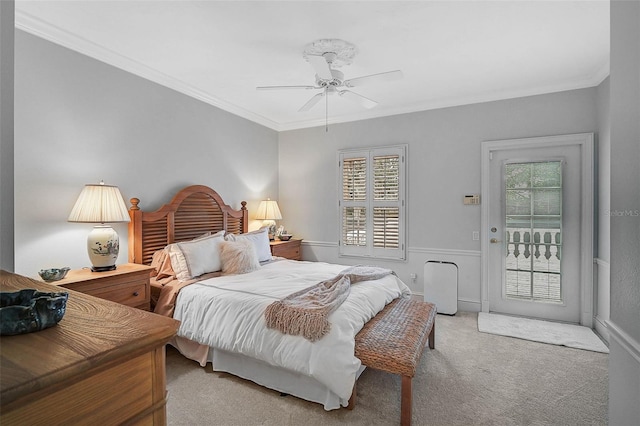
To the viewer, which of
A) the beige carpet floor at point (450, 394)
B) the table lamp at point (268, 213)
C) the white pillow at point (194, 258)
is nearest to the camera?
the beige carpet floor at point (450, 394)

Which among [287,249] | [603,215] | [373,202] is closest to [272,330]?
[287,249]

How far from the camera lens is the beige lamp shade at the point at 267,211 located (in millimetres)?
4699

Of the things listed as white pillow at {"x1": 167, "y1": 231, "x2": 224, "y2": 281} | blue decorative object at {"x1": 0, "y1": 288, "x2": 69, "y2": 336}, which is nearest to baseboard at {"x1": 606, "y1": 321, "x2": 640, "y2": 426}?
blue decorative object at {"x1": 0, "y1": 288, "x2": 69, "y2": 336}

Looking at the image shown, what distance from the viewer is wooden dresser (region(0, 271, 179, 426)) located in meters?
0.58

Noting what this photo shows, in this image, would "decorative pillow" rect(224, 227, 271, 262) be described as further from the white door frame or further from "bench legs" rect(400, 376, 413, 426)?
the white door frame

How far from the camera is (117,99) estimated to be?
9.92 ft

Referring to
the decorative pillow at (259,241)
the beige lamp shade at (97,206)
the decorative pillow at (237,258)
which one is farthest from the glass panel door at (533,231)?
the beige lamp shade at (97,206)

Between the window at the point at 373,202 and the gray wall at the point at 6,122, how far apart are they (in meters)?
3.91

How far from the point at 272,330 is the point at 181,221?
1.96 metres

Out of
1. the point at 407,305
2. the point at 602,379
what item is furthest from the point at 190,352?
the point at 602,379

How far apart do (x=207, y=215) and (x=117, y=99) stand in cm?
153

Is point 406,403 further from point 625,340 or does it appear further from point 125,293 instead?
point 125,293

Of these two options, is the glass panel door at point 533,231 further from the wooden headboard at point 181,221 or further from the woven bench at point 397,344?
the wooden headboard at point 181,221

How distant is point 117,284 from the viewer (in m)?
2.54
